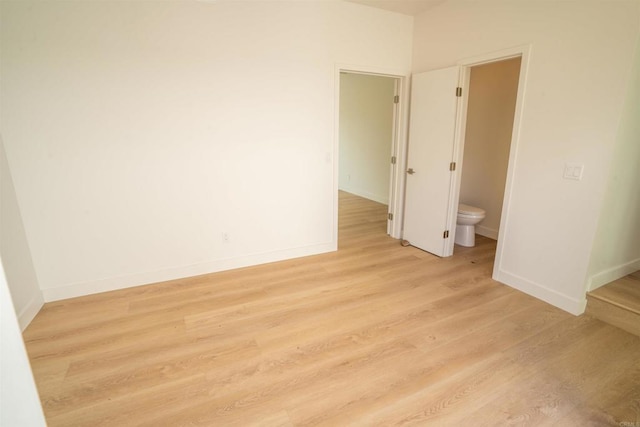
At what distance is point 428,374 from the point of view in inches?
70.2

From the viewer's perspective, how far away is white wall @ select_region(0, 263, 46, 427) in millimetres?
731

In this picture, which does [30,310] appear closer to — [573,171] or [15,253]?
[15,253]

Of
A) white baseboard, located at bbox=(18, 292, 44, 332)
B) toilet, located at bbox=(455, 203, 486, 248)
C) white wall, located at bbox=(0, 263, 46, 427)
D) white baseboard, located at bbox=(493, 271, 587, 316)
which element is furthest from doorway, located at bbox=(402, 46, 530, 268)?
white baseboard, located at bbox=(18, 292, 44, 332)

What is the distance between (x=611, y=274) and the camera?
254 centimetres

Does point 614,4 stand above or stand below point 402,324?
above

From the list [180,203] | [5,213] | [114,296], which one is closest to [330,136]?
[180,203]

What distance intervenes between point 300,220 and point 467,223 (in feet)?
6.68

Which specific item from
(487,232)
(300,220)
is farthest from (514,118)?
(300,220)

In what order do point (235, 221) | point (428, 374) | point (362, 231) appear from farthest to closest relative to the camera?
point (362, 231)
point (235, 221)
point (428, 374)

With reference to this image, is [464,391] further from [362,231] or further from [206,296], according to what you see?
[362,231]

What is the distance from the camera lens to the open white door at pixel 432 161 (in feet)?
10.4

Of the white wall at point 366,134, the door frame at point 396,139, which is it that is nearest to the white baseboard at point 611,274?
the door frame at point 396,139

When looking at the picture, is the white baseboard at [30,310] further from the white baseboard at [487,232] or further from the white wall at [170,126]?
the white baseboard at [487,232]

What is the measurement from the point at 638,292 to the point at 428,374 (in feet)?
6.46
